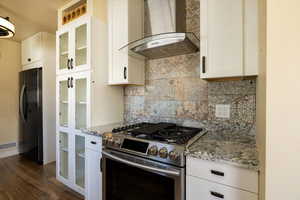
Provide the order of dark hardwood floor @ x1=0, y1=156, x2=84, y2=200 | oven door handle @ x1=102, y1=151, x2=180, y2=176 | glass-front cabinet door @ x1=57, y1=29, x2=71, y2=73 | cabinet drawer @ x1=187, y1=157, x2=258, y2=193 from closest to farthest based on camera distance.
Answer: cabinet drawer @ x1=187, y1=157, x2=258, y2=193 → oven door handle @ x1=102, y1=151, x2=180, y2=176 → dark hardwood floor @ x1=0, y1=156, x2=84, y2=200 → glass-front cabinet door @ x1=57, y1=29, x2=71, y2=73

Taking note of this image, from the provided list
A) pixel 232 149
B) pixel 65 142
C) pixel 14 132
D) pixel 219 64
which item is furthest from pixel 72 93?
pixel 14 132

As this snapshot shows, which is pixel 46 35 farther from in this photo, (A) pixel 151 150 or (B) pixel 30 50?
(A) pixel 151 150

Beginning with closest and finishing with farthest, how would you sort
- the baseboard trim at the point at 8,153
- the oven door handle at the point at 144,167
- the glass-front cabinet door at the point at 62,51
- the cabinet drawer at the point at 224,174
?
1. the cabinet drawer at the point at 224,174
2. the oven door handle at the point at 144,167
3. the glass-front cabinet door at the point at 62,51
4. the baseboard trim at the point at 8,153

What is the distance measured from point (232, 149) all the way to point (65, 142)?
7.45 feet

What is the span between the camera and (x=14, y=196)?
2113mm

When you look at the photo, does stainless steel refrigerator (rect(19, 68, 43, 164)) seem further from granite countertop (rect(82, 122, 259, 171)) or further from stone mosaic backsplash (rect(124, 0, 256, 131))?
granite countertop (rect(82, 122, 259, 171))

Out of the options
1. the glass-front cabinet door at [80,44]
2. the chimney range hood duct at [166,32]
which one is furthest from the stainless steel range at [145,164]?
the glass-front cabinet door at [80,44]

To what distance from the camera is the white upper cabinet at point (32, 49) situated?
317 cm

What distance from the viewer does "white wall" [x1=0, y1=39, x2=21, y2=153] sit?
345 centimetres

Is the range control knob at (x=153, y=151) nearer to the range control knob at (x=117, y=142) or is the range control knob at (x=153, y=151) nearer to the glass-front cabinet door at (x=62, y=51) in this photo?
the range control knob at (x=117, y=142)

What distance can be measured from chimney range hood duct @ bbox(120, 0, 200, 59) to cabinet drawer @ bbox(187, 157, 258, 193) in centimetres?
98

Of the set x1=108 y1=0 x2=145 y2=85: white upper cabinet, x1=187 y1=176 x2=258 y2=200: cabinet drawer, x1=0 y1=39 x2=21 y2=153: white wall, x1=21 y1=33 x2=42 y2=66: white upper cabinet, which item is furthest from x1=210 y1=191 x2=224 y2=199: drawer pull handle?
x1=0 y1=39 x2=21 y2=153: white wall

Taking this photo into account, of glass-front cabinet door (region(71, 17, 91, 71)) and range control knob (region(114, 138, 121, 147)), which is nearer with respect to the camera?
range control knob (region(114, 138, 121, 147))

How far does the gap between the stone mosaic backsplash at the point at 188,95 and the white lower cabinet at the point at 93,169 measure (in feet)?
2.16
